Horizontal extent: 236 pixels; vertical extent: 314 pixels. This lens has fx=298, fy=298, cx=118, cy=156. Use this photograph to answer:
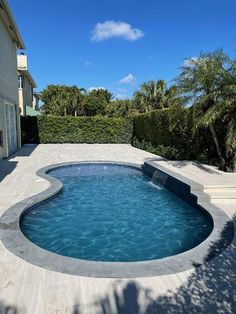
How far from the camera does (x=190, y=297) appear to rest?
3826mm

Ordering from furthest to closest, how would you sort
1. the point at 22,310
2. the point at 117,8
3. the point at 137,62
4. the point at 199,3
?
the point at 137,62 → the point at 117,8 → the point at 199,3 → the point at 22,310

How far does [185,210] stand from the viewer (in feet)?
28.6

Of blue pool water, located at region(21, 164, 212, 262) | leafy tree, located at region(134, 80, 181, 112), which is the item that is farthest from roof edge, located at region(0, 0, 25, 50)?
leafy tree, located at region(134, 80, 181, 112)

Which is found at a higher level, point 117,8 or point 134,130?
point 117,8

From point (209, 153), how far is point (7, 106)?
38.7ft

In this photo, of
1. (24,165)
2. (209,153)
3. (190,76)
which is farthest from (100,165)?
(190,76)

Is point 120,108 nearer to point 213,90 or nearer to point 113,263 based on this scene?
point 213,90

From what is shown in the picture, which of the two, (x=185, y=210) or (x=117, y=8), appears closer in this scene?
(x=185, y=210)

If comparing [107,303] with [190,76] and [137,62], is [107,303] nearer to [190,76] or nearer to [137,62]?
[190,76]

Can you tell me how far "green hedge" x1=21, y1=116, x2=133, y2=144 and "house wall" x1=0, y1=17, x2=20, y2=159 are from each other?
5608 mm

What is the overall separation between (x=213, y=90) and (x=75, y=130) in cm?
1694

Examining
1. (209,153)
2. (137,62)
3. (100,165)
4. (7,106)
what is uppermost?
(137,62)

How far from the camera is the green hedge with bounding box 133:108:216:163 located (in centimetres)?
1416

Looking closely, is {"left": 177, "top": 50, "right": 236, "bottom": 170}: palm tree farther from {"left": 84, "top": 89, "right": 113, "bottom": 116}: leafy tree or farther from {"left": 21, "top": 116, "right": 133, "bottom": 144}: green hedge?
{"left": 84, "top": 89, "right": 113, "bottom": 116}: leafy tree
